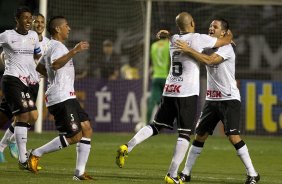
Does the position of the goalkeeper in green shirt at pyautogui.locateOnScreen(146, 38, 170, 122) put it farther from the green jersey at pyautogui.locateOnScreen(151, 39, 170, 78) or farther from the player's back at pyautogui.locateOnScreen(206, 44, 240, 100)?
the player's back at pyautogui.locateOnScreen(206, 44, 240, 100)

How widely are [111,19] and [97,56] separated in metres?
1.78

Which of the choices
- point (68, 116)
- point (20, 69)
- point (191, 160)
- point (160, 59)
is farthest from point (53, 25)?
point (160, 59)

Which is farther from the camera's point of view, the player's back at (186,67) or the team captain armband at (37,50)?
the team captain armband at (37,50)

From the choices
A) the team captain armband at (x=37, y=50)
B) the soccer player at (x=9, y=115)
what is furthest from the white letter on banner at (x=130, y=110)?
the team captain armband at (x=37, y=50)

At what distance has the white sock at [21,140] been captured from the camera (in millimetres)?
12930

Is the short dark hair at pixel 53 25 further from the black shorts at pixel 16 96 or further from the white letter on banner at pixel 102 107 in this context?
the white letter on banner at pixel 102 107

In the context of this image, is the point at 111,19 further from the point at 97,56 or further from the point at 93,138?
the point at 93,138

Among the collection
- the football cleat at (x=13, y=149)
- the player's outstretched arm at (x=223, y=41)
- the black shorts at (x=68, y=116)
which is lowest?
the football cleat at (x=13, y=149)

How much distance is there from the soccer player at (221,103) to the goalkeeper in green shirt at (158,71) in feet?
32.0

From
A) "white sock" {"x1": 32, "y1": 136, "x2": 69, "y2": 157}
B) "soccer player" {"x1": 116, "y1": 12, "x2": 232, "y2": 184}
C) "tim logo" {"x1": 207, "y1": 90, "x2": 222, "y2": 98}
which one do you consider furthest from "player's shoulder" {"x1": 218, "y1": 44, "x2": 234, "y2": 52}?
"white sock" {"x1": 32, "y1": 136, "x2": 69, "y2": 157}

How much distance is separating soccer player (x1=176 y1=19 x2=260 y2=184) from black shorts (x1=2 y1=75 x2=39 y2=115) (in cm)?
256

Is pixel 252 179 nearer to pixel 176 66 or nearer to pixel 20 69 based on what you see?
pixel 176 66

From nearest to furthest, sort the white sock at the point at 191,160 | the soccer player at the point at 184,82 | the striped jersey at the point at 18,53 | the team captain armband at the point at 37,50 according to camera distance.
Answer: the soccer player at the point at 184,82 < the white sock at the point at 191,160 < the striped jersey at the point at 18,53 < the team captain armband at the point at 37,50

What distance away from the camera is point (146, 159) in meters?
15.6
